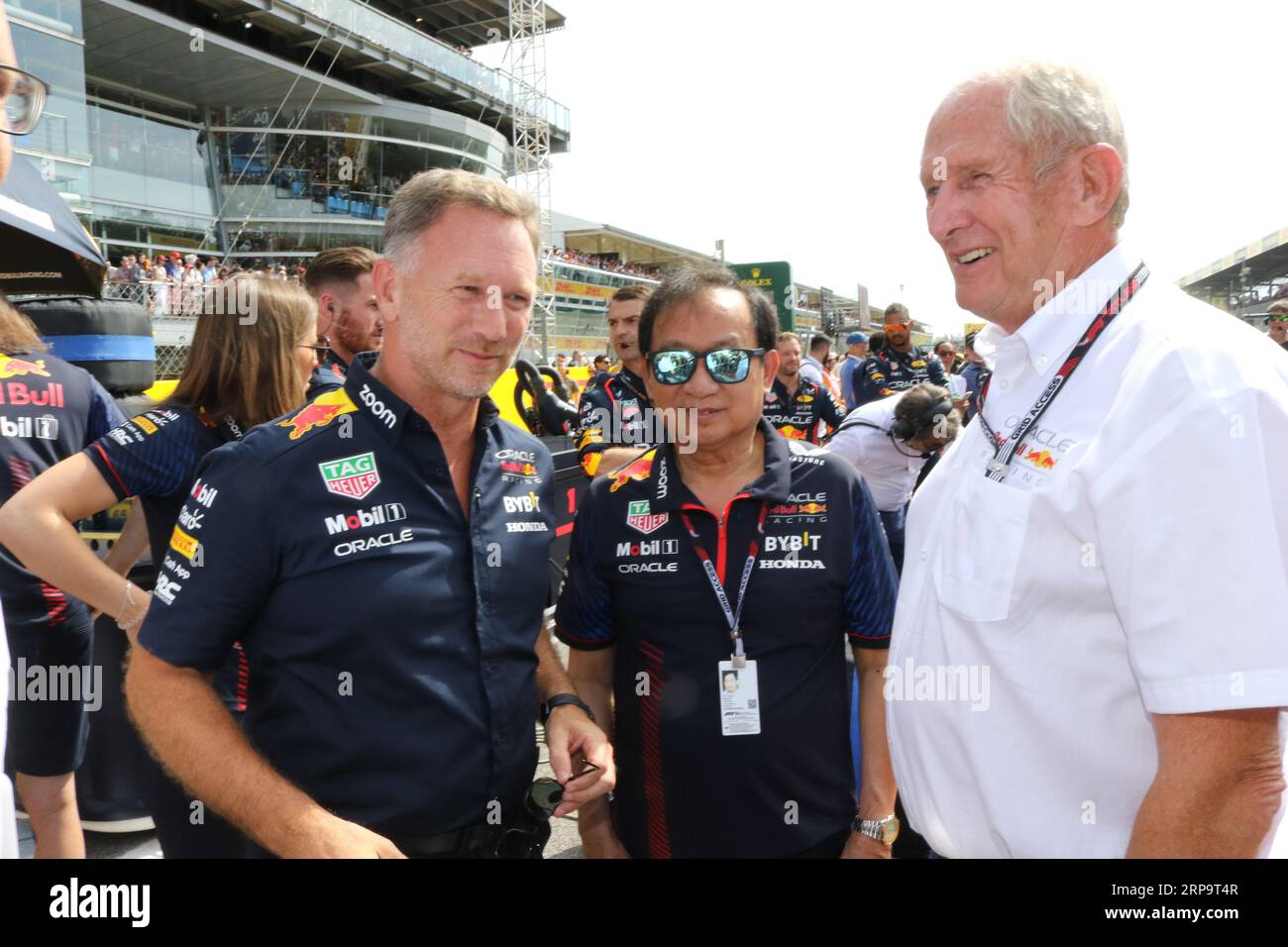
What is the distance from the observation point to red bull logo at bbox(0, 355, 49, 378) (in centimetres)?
268

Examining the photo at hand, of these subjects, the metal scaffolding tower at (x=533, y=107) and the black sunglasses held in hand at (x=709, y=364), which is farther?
the metal scaffolding tower at (x=533, y=107)

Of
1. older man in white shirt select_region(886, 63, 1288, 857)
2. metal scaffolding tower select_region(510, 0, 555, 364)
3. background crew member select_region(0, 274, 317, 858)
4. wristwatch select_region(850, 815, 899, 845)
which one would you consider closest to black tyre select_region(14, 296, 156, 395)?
background crew member select_region(0, 274, 317, 858)

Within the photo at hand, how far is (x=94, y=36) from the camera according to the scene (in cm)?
2377

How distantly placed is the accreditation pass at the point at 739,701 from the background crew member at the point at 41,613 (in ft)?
7.56

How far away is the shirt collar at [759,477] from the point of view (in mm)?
1954

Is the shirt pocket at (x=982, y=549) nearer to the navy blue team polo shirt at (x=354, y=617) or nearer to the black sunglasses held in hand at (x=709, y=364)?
the black sunglasses held in hand at (x=709, y=364)

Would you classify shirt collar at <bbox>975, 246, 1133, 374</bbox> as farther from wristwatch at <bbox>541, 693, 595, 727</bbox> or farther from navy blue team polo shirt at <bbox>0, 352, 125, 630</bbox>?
navy blue team polo shirt at <bbox>0, 352, 125, 630</bbox>

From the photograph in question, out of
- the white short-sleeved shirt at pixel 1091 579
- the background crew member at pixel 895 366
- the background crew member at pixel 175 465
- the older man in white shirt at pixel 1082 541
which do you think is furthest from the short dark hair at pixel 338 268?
the background crew member at pixel 895 366

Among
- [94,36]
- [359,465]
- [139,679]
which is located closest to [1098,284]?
[359,465]

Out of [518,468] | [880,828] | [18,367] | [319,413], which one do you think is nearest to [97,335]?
[18,367]

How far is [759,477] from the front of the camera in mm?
1998

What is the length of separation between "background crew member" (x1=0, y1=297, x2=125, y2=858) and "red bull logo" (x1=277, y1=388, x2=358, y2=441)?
5.54 ft

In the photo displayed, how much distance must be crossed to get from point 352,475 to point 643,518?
28.4 inches

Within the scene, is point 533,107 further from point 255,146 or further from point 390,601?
point 390,601
